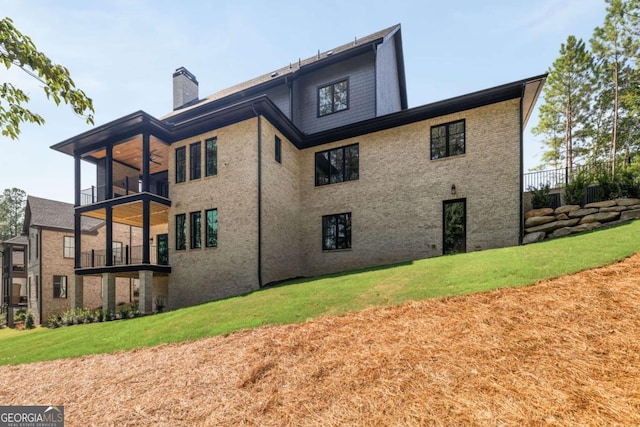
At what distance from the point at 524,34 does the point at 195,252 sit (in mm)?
14487

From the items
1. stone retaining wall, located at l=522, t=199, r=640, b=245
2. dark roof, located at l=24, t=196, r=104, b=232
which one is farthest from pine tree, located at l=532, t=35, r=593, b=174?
dark roof, located at l=24, t=196, r=104, b=232

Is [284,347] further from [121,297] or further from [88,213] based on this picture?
[121,297]

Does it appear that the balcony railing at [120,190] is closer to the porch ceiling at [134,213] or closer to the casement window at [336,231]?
the porch ceiling at [134,213]

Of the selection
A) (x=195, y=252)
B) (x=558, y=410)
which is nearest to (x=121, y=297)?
(x=195, y=252)

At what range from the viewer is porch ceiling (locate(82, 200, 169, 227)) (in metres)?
14.9

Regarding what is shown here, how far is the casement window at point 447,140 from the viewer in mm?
12906

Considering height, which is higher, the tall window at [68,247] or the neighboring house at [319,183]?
the neighboring house at [319,183]

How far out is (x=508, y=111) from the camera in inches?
478

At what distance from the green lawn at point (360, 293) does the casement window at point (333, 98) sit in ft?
33.7

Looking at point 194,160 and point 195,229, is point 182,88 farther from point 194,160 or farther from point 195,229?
point 195,229

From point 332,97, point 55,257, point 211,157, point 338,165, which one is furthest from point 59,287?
point 332,97

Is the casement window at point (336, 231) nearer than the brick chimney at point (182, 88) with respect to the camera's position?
Yes

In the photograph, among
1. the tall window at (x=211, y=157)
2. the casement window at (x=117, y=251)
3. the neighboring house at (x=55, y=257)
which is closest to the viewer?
the tall window at (x=211, y=157)

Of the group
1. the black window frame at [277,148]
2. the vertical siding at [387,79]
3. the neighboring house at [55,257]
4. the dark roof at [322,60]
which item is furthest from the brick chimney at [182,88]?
the vertical siding at [387,79]
